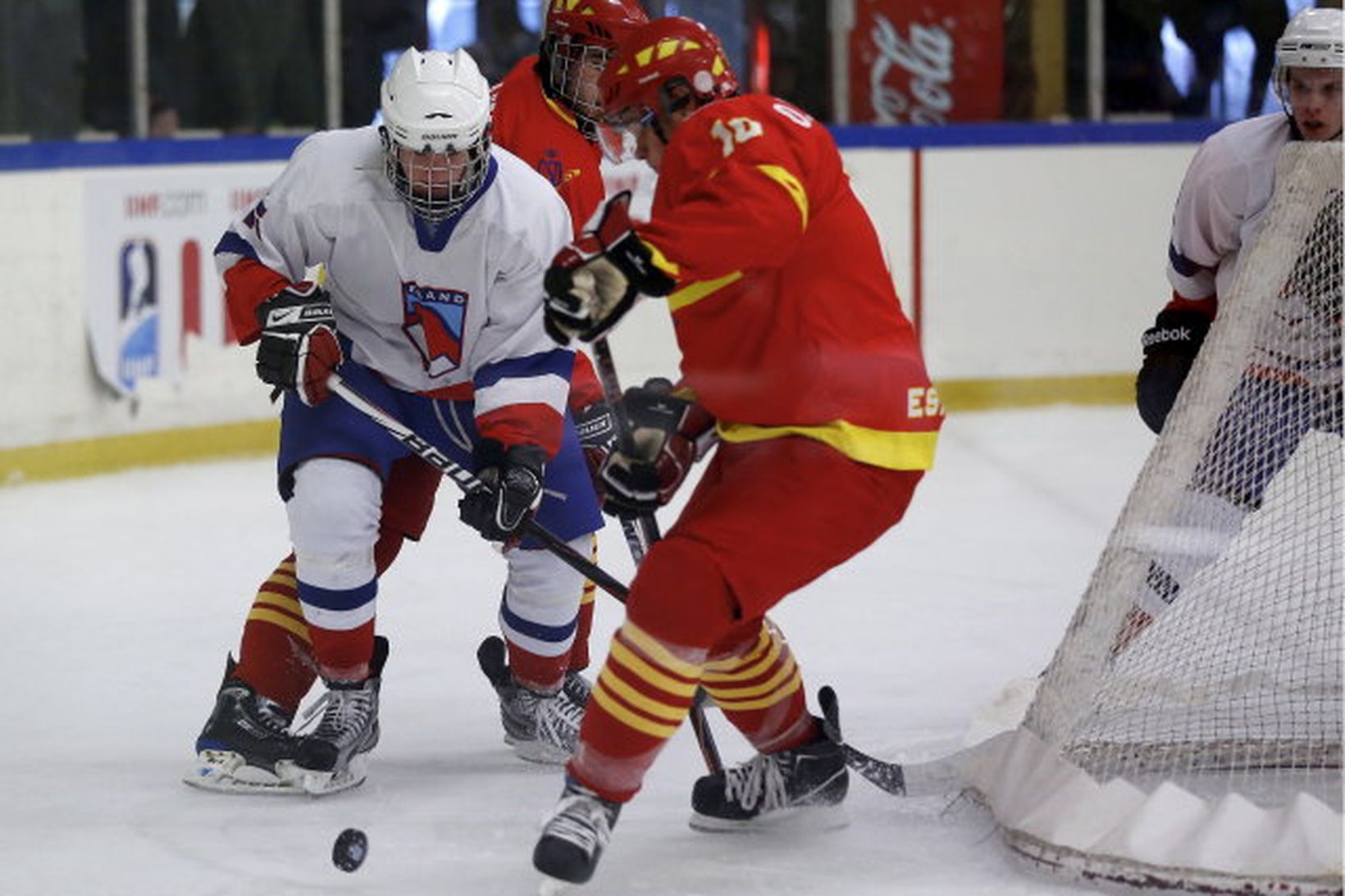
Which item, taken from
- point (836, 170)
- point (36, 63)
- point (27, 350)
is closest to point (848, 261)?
point (836, 170)

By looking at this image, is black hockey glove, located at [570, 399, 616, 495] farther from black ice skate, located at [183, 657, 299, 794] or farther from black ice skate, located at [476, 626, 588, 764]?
black ice skate, located at [183, 657, 299, 794]

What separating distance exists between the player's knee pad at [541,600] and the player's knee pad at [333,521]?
0.25 metres

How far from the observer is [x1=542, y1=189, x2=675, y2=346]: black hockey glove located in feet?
8.27

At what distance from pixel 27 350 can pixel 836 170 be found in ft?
10.7

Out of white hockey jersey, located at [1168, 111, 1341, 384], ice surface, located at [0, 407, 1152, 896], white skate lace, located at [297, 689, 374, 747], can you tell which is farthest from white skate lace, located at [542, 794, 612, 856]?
white hockey jersey, located at [1168, 111, 1341, 384]

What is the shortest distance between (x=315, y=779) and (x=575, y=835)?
610mm

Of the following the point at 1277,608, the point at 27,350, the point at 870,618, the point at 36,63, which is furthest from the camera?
the point at 36,63

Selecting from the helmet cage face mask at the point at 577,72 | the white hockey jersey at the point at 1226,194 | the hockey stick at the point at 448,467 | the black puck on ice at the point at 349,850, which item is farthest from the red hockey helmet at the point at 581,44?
the black puck on ice at the point at 349,850

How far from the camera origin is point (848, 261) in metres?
2.73

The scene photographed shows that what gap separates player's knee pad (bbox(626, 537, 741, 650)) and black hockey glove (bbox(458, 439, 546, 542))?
484mm

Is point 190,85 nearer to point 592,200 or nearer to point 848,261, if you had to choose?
point 592,200

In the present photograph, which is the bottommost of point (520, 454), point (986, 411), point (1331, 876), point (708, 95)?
point (986, 411)

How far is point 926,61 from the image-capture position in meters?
7.45

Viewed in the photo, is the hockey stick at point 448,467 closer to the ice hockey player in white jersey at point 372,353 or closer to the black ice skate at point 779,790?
the ice hockey player in white jersey at point 372,353
